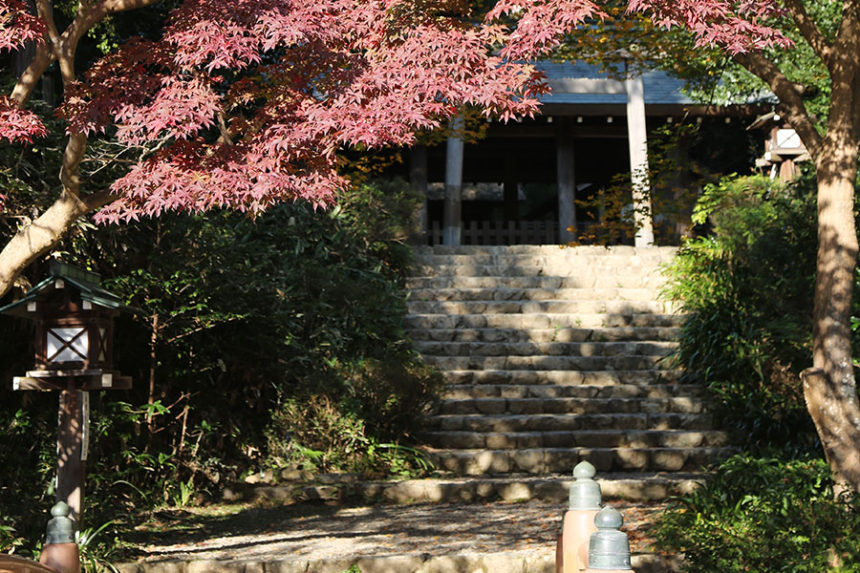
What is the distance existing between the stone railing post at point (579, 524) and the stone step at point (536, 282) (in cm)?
796

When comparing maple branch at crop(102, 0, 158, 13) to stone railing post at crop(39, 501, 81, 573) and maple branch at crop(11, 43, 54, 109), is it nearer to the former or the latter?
maple branch at crop(11, 43, 54, 109)

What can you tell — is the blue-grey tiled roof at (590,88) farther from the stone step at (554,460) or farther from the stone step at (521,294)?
the stone step at (554,460)

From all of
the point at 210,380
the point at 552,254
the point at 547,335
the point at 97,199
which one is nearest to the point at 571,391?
the point at 547,335

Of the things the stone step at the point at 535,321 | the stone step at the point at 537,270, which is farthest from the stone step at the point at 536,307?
the stone step at the point at 537,270

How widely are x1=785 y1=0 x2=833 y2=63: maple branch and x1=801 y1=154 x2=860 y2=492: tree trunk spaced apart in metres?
0.69

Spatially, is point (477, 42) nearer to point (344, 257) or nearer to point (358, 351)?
point (358, 351)

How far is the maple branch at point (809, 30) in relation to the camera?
6105mm

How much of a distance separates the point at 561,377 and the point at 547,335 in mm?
931

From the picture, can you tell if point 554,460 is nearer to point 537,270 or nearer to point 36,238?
point 537,270

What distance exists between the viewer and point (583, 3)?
16.2 ft

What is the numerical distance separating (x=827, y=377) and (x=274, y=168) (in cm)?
326

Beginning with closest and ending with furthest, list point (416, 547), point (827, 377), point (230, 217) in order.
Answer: point (827, 377) < point (416, 547) < point (230, 217)

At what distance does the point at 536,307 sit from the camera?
11602 mm

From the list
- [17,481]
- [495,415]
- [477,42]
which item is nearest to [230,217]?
[495,415]
